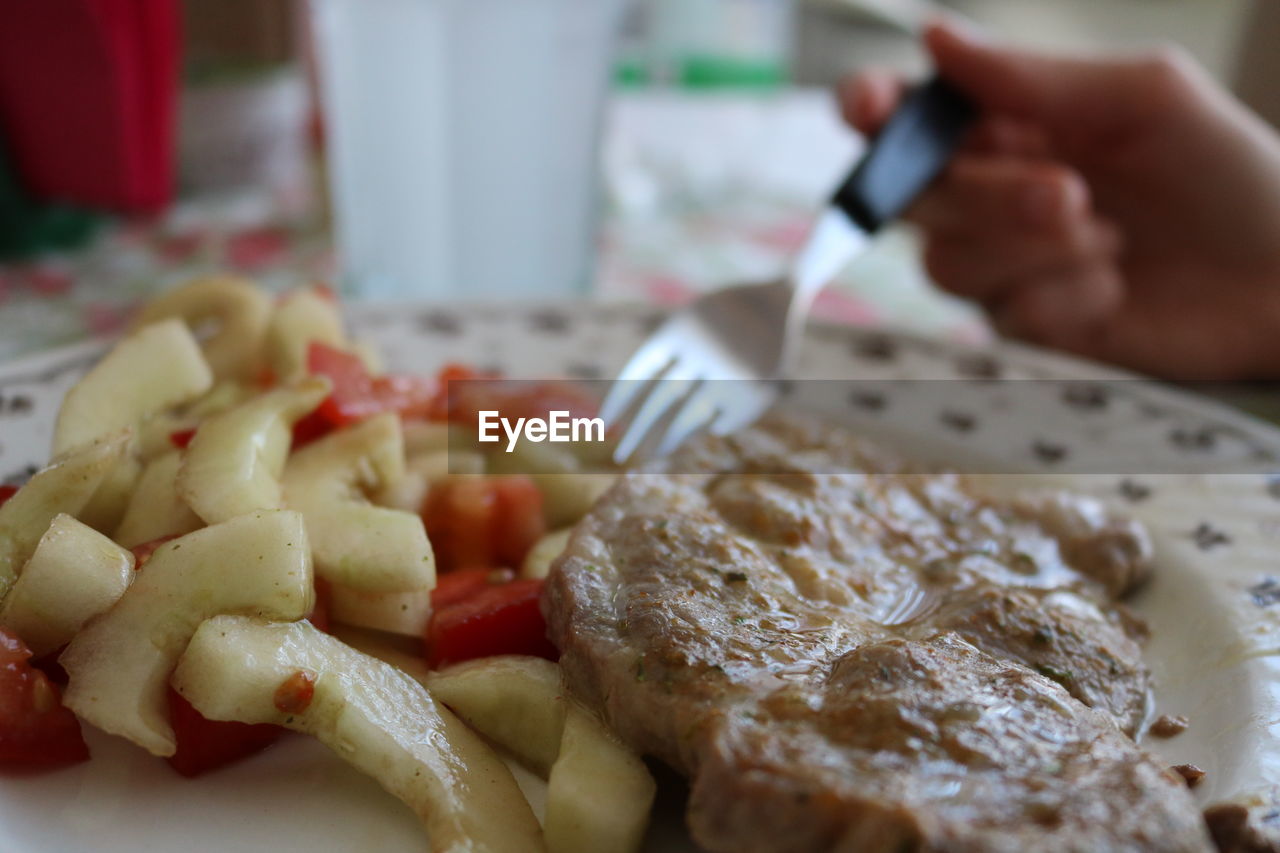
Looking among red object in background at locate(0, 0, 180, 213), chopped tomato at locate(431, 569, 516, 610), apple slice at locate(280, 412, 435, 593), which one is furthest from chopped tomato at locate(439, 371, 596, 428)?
red object in background at locate(0, 0, 180, 213)

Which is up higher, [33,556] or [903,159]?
[903,159]

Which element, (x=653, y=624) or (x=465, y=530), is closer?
(x=653, y=624)

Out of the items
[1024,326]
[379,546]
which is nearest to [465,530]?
[379,546]

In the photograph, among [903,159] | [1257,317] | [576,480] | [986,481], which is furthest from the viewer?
[1257,317]

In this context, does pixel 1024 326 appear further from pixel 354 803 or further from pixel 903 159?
pixel 354 803

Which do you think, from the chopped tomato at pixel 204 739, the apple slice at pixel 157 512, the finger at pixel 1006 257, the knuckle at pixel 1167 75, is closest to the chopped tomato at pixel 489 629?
the chopped tomato at pixel 204 739

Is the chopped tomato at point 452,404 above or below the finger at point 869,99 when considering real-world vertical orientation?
below

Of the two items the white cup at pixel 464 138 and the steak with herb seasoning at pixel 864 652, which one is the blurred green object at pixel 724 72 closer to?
the white cup at pixel 464 138

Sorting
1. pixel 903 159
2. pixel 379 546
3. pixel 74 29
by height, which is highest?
pixel 74 29
